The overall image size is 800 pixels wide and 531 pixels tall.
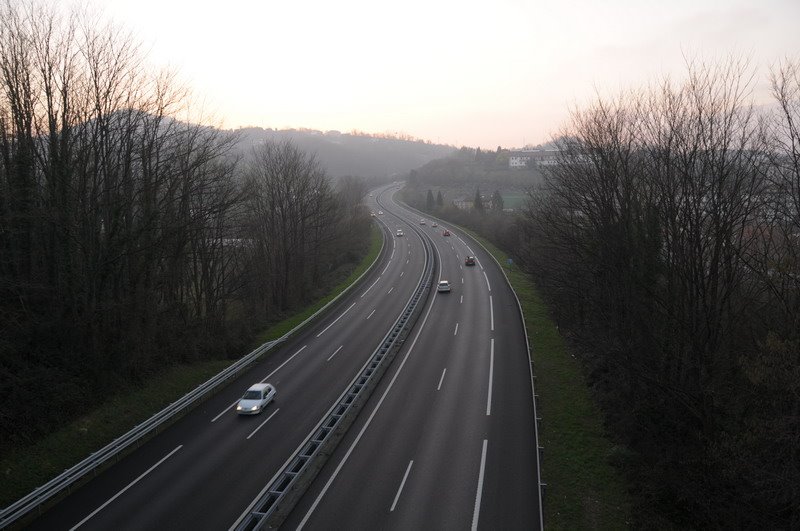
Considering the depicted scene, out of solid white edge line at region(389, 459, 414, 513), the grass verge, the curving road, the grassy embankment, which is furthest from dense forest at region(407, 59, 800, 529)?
the grassy embankment

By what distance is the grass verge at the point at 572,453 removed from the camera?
1447cm

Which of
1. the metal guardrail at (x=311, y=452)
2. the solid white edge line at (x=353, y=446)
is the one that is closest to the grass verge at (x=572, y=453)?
the solid white edge line at (x=353, y=446)

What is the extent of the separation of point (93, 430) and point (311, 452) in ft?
28.6

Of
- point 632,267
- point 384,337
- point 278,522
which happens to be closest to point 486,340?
point 384,337

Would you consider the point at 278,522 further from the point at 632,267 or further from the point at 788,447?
the point at 632,267

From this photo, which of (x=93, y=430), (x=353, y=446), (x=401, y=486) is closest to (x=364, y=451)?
(x=353, y=446)

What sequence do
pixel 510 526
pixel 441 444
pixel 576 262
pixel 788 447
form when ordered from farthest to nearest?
pixel 576 262, pixel 441 444, pixel 510 526, pixel 788 447

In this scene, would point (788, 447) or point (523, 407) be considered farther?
point (523, 407)

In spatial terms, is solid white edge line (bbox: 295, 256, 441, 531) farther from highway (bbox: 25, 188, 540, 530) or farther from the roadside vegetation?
the roadside vegetation

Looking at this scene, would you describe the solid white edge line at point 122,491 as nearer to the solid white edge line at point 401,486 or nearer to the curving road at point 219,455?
the curving road at point 219,455

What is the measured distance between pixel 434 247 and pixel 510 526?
183 ft

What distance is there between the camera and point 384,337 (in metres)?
31.0

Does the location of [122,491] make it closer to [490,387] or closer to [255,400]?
[255,400]

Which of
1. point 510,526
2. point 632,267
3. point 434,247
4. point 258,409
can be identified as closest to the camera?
point 510,526
